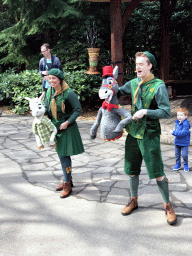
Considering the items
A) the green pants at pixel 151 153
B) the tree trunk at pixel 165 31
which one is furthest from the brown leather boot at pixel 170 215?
the tree trunk at pixel 165 31

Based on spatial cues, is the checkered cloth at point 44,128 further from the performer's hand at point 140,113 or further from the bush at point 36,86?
the bush at point 36,86

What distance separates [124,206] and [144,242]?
0.84 metres

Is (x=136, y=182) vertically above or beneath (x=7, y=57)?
beneath

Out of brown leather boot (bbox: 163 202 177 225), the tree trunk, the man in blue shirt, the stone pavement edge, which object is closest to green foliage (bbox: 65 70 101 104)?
the man in blue shirt

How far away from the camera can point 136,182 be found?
3.82 meters

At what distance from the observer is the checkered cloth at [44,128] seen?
4.00 meters

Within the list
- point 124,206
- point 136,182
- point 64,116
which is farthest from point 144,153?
point 64,116

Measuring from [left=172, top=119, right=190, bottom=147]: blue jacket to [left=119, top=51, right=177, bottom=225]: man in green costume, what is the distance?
4.61 feet

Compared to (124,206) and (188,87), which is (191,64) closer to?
(188,87)

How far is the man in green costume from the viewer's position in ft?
10.8

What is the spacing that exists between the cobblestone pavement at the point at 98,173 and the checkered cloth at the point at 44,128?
3.09ft

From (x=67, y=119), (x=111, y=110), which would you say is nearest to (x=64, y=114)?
(x=67, y=119)

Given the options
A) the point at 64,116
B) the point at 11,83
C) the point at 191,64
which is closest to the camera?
the point at 64,116

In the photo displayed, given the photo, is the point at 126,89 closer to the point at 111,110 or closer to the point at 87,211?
the point at 111,110
